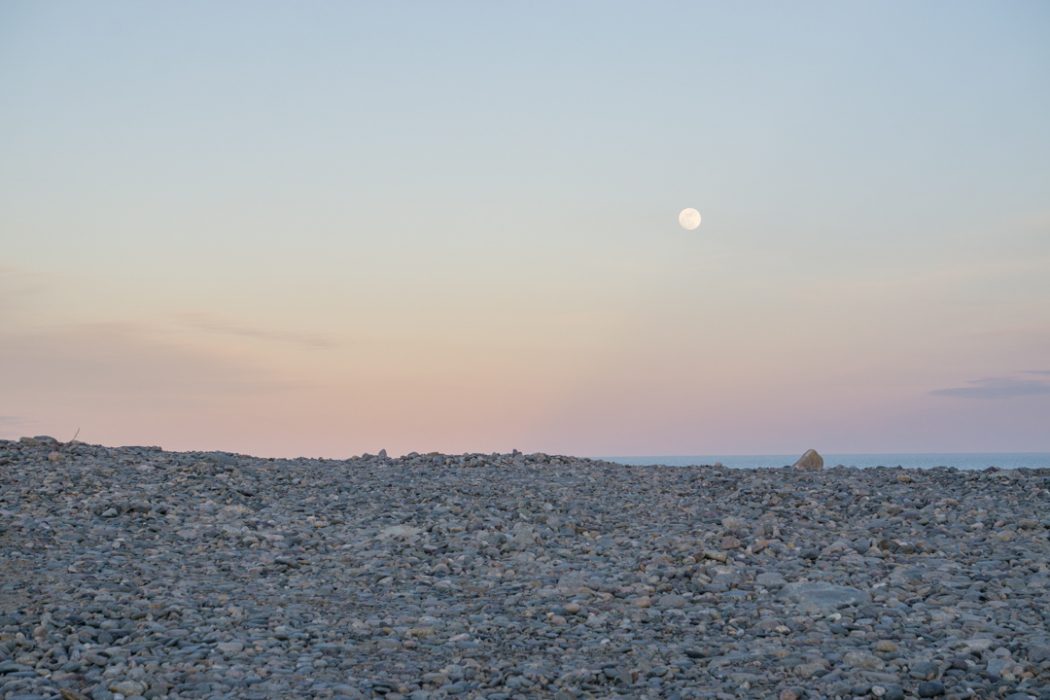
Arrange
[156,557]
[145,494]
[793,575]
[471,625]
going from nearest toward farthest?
[471,625], [793,575], [156,557], [145,494]

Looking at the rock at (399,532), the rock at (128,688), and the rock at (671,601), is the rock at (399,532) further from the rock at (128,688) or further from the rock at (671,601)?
the rock at (128,688)

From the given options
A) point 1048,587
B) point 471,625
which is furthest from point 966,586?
point 471,625

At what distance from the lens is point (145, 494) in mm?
14695

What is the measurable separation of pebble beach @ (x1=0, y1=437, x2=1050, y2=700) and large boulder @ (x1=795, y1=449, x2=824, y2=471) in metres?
2.70

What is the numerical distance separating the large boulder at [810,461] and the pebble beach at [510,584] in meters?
2.70

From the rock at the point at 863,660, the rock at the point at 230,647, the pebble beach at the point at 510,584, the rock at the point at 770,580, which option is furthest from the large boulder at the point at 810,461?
the rock at the point at 230,647

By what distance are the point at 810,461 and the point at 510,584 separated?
10804mm

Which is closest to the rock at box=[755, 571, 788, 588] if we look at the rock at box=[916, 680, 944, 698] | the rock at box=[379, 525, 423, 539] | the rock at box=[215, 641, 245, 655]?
the rock at box=[916, 680, 944, 698]

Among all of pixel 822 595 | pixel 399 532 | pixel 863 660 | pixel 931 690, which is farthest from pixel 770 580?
pixel 399 532

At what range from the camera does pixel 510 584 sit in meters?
11.3

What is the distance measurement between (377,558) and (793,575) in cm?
517

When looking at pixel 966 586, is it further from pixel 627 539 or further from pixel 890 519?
pixel 627 539

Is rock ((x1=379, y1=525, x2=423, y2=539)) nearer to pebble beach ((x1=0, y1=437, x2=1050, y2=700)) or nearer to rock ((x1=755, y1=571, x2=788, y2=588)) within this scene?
pebble beach ((x1=0, y1=437, x2=1050, y2=700))

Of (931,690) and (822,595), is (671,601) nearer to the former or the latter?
(822,595)
